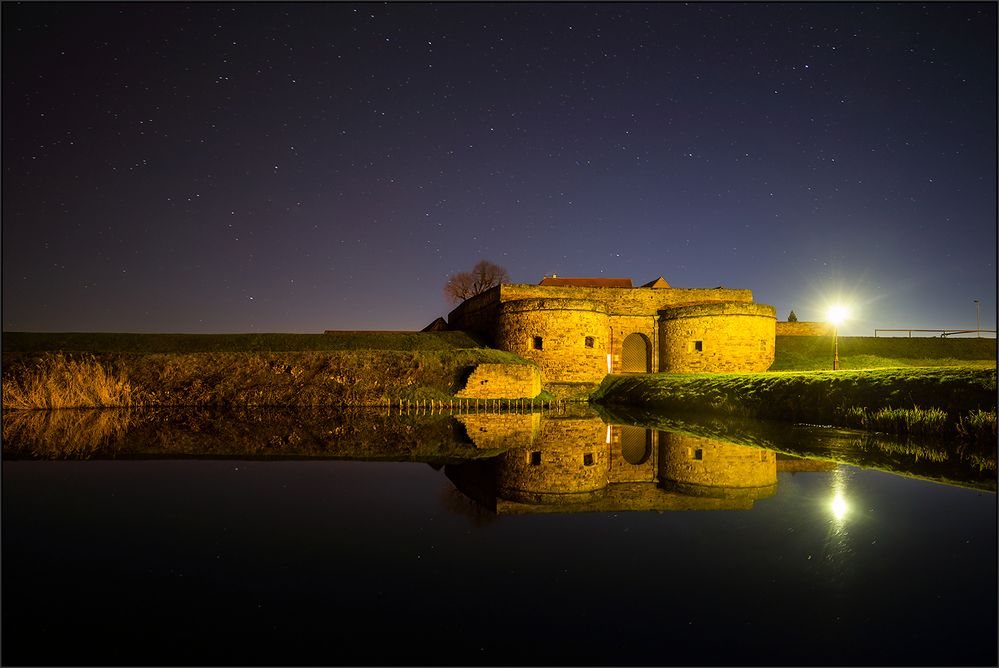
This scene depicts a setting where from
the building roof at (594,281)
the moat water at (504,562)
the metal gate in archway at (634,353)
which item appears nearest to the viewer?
the moat water at (504,562)

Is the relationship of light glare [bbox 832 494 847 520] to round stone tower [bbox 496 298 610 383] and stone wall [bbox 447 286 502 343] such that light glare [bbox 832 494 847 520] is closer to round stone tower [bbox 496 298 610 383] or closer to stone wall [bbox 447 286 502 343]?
round stone tower [bbox 496 298 610 383]

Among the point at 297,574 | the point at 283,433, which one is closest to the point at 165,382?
the point at 283,433

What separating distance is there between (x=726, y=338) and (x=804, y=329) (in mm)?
15426

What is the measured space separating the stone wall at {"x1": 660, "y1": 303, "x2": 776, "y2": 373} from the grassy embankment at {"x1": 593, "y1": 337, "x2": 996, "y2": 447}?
5218 millimetres

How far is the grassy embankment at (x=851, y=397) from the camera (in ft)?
32.9

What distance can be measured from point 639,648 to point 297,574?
236 cm

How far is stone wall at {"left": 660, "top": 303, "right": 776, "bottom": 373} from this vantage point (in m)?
27.0

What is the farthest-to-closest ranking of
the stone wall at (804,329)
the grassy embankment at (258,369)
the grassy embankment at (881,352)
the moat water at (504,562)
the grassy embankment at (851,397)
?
1. the stone wall at (804,329)
2. the grassy embankment at (881,352)
3. the grassy embankment at (258,369)
4. the grassy embankment at (851,397)
5. the moat water at (504,562)

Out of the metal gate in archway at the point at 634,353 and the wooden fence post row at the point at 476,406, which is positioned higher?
the metal gate in archway at the point at 634,353

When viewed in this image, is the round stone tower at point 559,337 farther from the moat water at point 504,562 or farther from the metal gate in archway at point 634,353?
the moat water at point 504,562

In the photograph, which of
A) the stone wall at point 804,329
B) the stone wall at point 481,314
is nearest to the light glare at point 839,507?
the stone wall at point 481,314

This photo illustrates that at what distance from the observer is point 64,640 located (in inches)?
112

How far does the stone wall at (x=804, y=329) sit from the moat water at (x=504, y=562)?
33.2 m

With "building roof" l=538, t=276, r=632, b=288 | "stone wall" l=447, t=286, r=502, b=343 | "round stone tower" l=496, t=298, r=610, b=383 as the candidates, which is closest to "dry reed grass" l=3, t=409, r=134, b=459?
"round stone tower" l=496, t=298, r=610, b=383
